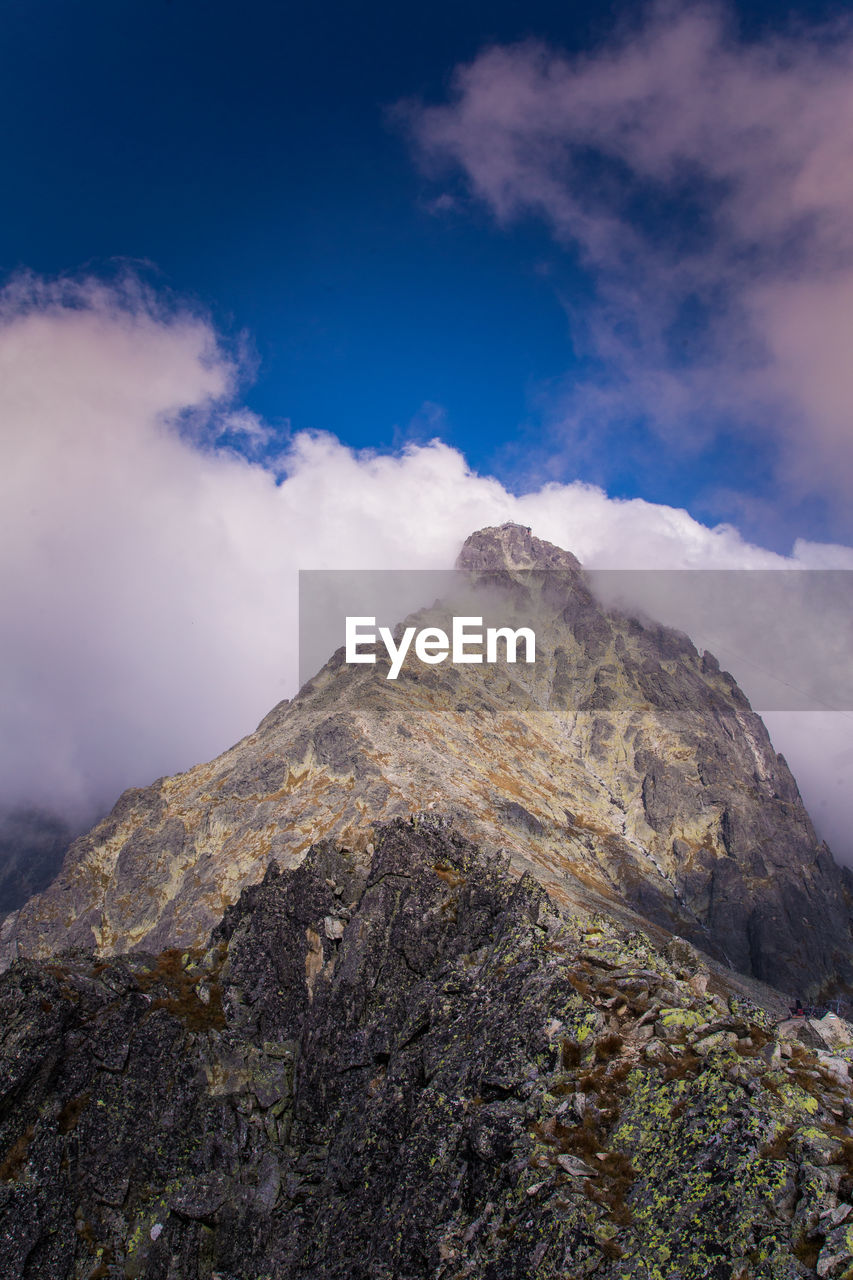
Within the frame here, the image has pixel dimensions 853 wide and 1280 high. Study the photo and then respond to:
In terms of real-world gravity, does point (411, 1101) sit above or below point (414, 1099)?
below

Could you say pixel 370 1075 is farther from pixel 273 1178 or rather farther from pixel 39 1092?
pixel 39 1092

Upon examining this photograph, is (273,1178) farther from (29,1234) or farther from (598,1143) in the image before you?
(598,1143)

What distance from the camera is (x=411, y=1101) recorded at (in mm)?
27156

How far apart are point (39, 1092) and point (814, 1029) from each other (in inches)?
1588

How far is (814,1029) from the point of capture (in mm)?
25328

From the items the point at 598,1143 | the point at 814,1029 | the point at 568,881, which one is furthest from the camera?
the point at 568,881

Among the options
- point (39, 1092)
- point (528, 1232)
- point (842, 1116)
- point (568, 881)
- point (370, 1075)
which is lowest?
point (568, 881)

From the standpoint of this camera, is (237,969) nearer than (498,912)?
No

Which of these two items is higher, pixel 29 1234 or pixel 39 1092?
pixel 39 1092

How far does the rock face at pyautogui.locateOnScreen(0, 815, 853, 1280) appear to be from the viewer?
57.5ft

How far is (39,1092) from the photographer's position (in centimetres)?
3759

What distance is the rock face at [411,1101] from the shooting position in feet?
57.5

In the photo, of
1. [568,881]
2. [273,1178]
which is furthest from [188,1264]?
[568,881]

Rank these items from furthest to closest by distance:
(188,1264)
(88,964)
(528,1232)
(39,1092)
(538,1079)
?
(88,964)
(39,1092)
(188,1264)
(538,1079)
(528,1232)
